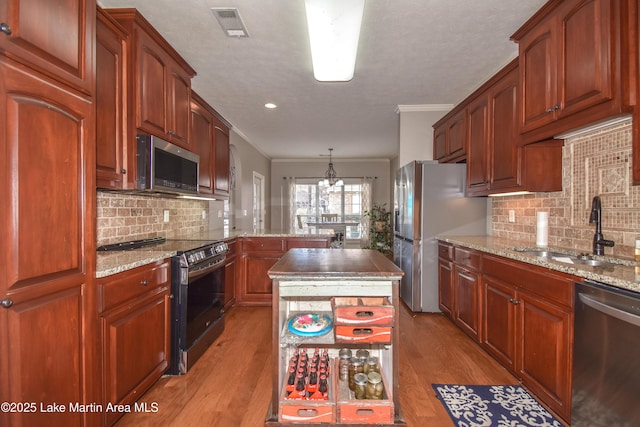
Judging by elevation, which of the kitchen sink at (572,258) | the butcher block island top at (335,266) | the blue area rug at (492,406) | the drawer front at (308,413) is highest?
the butcher block island top at (335,266)

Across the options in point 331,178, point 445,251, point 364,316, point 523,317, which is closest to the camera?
point 364,316

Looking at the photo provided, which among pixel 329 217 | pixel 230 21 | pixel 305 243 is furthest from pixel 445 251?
pixel 329 217

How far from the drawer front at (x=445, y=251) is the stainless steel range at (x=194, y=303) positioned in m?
2.19

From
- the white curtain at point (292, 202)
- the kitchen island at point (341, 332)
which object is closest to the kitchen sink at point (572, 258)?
the kitchen island at point (341, 332)

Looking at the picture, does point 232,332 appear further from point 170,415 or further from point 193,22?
point 193,22

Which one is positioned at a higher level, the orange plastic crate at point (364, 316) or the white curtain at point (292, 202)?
the white curtain at point (292, 202)

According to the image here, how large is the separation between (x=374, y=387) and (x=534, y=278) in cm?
113

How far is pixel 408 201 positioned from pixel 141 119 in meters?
2.74

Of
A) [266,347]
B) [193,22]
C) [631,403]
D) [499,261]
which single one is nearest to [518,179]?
[499,261]

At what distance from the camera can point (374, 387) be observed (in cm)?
161

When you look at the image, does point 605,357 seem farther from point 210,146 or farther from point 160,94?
point 210,146

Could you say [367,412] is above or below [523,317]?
below

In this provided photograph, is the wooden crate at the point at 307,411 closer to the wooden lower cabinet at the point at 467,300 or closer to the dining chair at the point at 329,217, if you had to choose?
the wooden lower cabinet at the point at 467,300

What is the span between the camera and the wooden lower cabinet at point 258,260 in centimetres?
379
